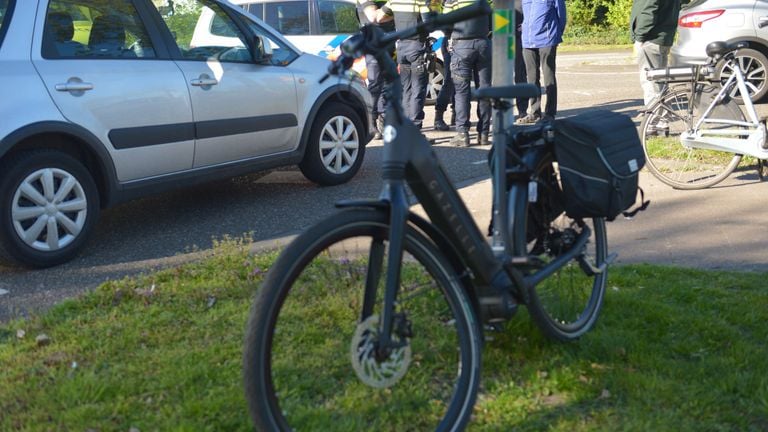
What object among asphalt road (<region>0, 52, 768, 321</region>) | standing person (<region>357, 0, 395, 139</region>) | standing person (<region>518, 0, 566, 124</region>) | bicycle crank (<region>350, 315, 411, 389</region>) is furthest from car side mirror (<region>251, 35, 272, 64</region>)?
bicycle crank (<region>350, 315, 411, 389</region>)

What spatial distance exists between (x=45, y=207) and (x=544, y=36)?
266 inches

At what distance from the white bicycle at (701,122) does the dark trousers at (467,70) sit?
2610 mm

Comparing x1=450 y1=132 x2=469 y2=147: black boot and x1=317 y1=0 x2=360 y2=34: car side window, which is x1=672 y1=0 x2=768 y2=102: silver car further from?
x1=317 y1=0 x2=360 y2=34: car side window

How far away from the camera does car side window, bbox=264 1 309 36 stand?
13586 millimetres

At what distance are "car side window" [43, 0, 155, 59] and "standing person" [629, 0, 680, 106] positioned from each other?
5351 mm

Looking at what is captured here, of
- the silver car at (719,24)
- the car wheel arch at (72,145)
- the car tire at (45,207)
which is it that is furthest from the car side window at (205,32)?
the silver car at (719,24)

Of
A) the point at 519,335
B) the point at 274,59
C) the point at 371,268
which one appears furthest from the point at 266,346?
the point at 274,59

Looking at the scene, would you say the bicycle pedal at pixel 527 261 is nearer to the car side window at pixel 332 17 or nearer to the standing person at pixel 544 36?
the standing person at pixel 544 36

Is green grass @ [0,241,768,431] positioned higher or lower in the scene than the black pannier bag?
lower

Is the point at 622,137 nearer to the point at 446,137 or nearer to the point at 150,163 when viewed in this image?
the point at 150,163

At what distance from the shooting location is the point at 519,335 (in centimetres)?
416

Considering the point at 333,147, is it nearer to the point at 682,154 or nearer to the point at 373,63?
the point at 373,63

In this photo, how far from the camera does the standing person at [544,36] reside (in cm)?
1088

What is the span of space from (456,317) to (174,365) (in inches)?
55.1
